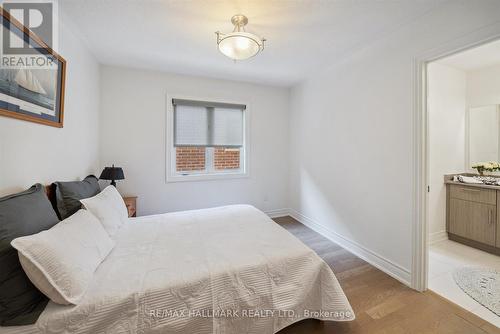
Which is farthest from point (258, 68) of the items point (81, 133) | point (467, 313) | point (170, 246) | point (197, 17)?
point (467, 313)

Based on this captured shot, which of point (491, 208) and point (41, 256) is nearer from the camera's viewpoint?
point (41, 256)

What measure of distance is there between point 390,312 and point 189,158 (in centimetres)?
316

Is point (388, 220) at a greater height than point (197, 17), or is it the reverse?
point (197, 17)

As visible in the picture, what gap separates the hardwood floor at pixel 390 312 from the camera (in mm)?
1490

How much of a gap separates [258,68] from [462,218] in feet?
11.6

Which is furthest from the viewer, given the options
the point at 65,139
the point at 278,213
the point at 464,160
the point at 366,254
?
the point at 278,213

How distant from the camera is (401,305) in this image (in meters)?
1.73

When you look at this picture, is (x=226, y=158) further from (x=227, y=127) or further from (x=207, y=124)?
(x=207, y=124)

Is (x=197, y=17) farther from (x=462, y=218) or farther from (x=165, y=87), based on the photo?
(x=462, y=218)

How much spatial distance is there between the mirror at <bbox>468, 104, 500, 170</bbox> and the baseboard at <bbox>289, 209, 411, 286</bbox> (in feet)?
7.26

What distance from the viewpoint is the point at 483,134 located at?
113 inches

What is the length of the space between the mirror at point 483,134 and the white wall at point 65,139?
513cm
